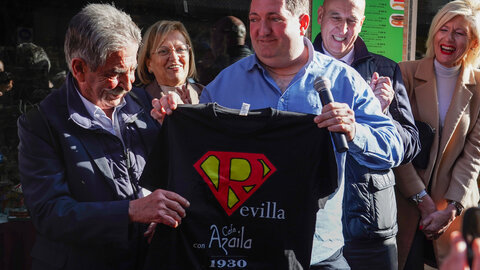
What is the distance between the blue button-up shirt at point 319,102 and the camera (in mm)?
2646

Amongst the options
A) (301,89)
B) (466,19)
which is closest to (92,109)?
(301,89)

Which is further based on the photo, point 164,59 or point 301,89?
point 164,59

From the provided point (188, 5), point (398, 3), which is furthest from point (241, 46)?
point (398, 3)

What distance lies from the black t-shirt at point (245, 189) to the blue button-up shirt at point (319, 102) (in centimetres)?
18

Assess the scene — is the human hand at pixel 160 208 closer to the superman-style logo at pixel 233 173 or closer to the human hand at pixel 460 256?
the superman-style logo at pixel 233 173

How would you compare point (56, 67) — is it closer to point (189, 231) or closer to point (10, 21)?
point (10, 21)

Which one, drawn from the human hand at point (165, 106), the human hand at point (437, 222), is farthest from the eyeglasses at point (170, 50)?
the human hand at point (437, 222)

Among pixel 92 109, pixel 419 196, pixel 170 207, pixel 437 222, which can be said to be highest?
pixel 92 109

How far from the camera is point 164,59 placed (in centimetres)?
403

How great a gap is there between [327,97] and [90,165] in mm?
1036

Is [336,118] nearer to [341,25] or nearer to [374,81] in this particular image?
[374,81]

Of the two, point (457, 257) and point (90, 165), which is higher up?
point (457, 257)

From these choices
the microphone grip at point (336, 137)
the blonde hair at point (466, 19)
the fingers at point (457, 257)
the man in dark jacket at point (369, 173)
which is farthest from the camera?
the blonde hair at point (466, 19)

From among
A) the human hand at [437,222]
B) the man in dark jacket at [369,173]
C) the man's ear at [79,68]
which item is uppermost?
the man's ear at [79,68]
